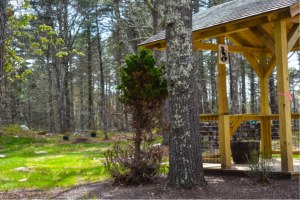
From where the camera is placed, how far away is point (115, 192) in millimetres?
5465

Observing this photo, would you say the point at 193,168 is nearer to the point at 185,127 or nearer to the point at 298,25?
Answer: the point at 185,127

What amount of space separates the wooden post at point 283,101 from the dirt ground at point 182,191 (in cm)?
39

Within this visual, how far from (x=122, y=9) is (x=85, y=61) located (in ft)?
26.5

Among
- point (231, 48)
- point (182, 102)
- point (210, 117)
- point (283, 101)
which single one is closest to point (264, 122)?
point (210, 117)

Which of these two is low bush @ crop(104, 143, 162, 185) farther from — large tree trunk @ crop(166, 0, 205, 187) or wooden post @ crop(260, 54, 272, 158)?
wooden post @ crop(260, 54, 272, 158)

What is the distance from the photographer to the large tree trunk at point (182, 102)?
17.1 feet

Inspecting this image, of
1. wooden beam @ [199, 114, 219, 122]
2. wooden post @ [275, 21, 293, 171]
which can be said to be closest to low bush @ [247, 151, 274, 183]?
wooden post @ [275, 21, 293, 171]

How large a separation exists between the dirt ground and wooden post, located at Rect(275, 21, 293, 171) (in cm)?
39

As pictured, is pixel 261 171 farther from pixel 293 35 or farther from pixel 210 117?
pixel 293 35

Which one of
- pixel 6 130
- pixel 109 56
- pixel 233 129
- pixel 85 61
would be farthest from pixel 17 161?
pixel 109 56

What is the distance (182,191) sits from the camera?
16.6 ft

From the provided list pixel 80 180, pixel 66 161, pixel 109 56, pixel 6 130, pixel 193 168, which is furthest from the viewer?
pixel 109 56

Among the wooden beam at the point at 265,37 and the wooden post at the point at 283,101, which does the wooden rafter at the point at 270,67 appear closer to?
the wooden beam at the point at 265,37

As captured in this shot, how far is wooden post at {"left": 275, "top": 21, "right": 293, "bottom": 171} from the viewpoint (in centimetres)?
575
